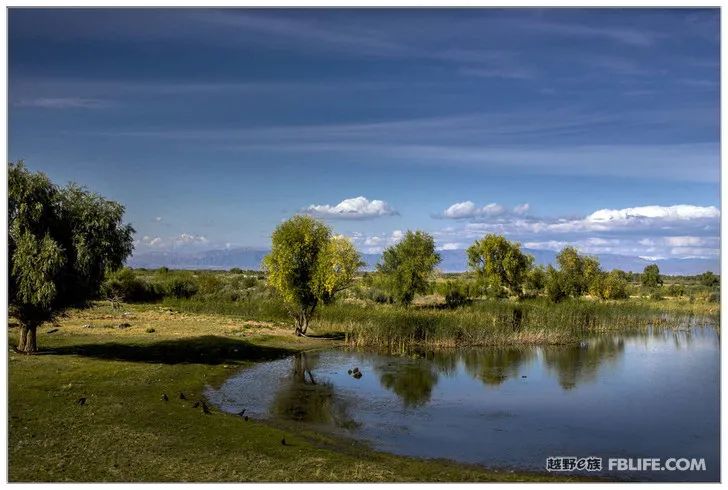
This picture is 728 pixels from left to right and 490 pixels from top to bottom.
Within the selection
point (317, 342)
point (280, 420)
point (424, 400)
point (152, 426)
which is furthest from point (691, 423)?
point (317, 342)

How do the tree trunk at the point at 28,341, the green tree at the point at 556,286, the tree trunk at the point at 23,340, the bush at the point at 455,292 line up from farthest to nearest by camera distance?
the bush at the point at 455,292, the green tree at the point at 556,286, the tree trunk at the point at 23,340, the tree trunk at the point at 28,341

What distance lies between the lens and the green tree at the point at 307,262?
131 ft

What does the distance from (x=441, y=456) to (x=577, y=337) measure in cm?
3095

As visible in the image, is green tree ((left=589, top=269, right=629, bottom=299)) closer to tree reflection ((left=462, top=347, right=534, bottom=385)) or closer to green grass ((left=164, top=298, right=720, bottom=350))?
green grass ((left=164, top=298, right=720, bottom=350))

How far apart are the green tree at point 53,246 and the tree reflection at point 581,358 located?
71.2ft

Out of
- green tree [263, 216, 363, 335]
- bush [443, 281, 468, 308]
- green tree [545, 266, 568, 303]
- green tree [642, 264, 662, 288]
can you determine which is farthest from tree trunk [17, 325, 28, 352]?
green tree [642, 264, 662, 288]

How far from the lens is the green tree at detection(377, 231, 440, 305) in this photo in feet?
Answer: 194

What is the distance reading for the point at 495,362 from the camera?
33875 millimetres

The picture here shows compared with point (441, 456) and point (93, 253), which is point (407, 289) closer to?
point (93, 253)

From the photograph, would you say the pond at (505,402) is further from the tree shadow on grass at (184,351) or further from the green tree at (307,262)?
the green tree at (307,262)

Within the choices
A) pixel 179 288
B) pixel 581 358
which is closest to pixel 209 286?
pixel 179 288

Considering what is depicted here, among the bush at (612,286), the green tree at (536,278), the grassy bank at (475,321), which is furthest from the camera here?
the green tree at (536,278)

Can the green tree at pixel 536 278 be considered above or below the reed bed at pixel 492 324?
above

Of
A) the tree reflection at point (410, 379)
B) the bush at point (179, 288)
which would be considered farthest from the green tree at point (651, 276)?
the tree reflection at point (410, 379)
